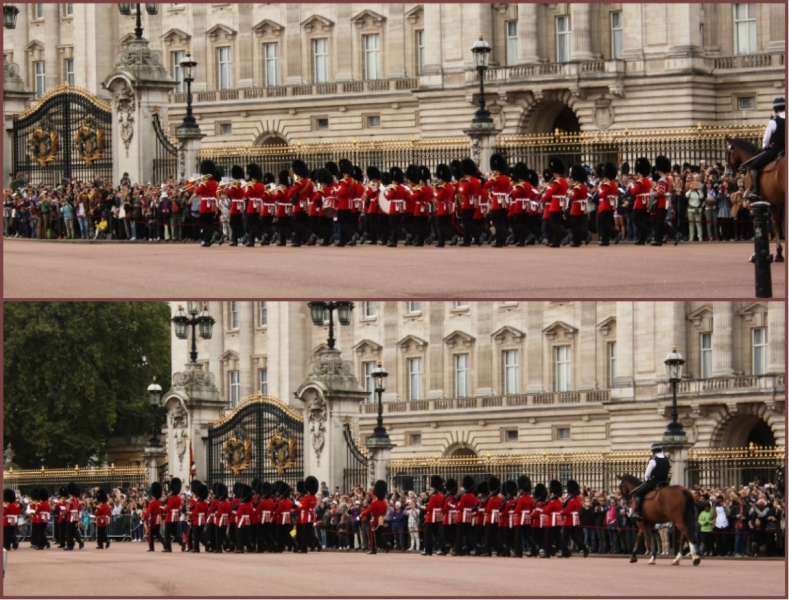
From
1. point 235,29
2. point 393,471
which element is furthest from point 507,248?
point 235,29

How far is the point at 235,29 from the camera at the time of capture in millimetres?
64562

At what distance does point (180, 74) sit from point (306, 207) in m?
38.4

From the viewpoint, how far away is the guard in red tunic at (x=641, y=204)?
27266mm

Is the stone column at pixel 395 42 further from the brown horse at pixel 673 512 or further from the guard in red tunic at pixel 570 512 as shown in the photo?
the brown horse at pixel 673 512

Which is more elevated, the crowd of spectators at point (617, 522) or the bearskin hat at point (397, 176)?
the bearskin hat at point (397, 176)

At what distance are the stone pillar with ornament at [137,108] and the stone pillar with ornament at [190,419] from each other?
3.67 m

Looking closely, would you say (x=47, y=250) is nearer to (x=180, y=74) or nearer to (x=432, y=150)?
(x=432, y=150)

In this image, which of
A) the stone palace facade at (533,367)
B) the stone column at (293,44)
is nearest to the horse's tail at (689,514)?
the stone palace facade at (533,367)

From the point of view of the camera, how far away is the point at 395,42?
60.3m

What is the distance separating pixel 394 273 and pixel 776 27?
30.6m

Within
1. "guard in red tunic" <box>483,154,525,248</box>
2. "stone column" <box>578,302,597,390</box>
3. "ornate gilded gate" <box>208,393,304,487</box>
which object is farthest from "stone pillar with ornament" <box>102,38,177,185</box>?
"stone column" <box>578,302,597,390</box>

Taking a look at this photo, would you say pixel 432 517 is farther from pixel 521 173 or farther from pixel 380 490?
pixel 521 173

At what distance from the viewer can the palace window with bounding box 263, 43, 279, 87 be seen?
209ft

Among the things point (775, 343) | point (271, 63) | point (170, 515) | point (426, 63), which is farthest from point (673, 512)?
point (271, 63)
